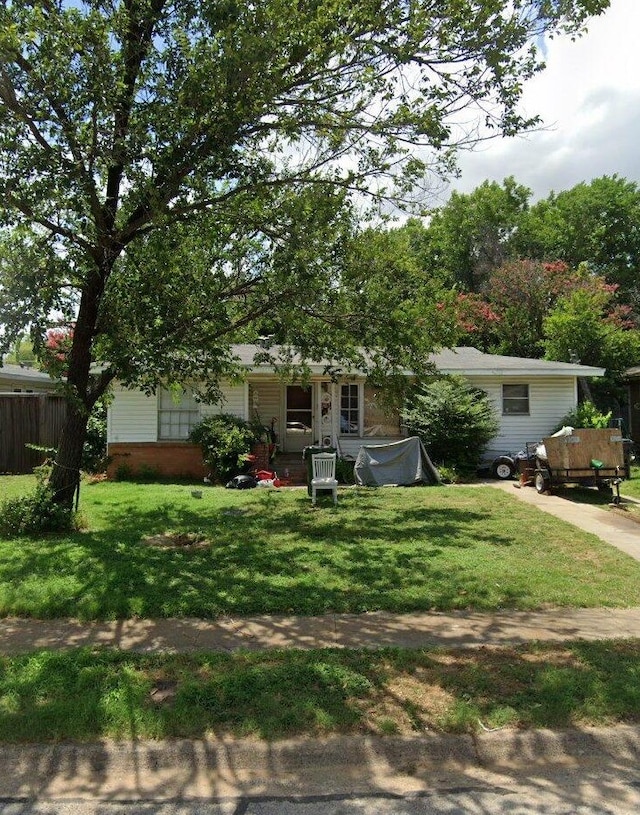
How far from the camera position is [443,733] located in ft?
11.8

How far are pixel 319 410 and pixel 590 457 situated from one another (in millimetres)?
7123

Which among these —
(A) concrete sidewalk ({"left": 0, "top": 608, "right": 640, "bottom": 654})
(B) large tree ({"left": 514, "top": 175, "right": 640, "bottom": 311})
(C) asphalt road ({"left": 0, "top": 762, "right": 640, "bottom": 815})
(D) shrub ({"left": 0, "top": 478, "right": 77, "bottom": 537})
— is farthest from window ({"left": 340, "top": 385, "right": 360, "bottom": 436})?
(B) large tree ({"left": 514, "top": 175, "right": 640, "bottom": 311})

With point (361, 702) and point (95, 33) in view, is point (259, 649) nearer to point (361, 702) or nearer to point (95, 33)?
point (361, 702)

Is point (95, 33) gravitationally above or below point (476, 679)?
above

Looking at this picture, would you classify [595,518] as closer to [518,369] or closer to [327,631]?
[327,631]

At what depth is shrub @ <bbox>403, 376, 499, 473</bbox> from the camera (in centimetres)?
1557

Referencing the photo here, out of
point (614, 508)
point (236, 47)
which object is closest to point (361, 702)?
point (236, 47)

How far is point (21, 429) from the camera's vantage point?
17.0 meters

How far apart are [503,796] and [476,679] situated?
1.06 metres

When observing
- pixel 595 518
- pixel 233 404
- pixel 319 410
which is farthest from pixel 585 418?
pixel 233 404

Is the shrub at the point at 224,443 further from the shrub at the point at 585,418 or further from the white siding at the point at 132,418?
the shrub at the point at 585,418

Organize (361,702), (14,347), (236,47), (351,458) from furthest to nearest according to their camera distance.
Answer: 1. (351,458)
2. (14,347)
3. (236,47)
4. (361,702)

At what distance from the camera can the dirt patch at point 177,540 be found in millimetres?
8133

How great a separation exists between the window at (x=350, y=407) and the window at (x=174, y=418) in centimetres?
384
